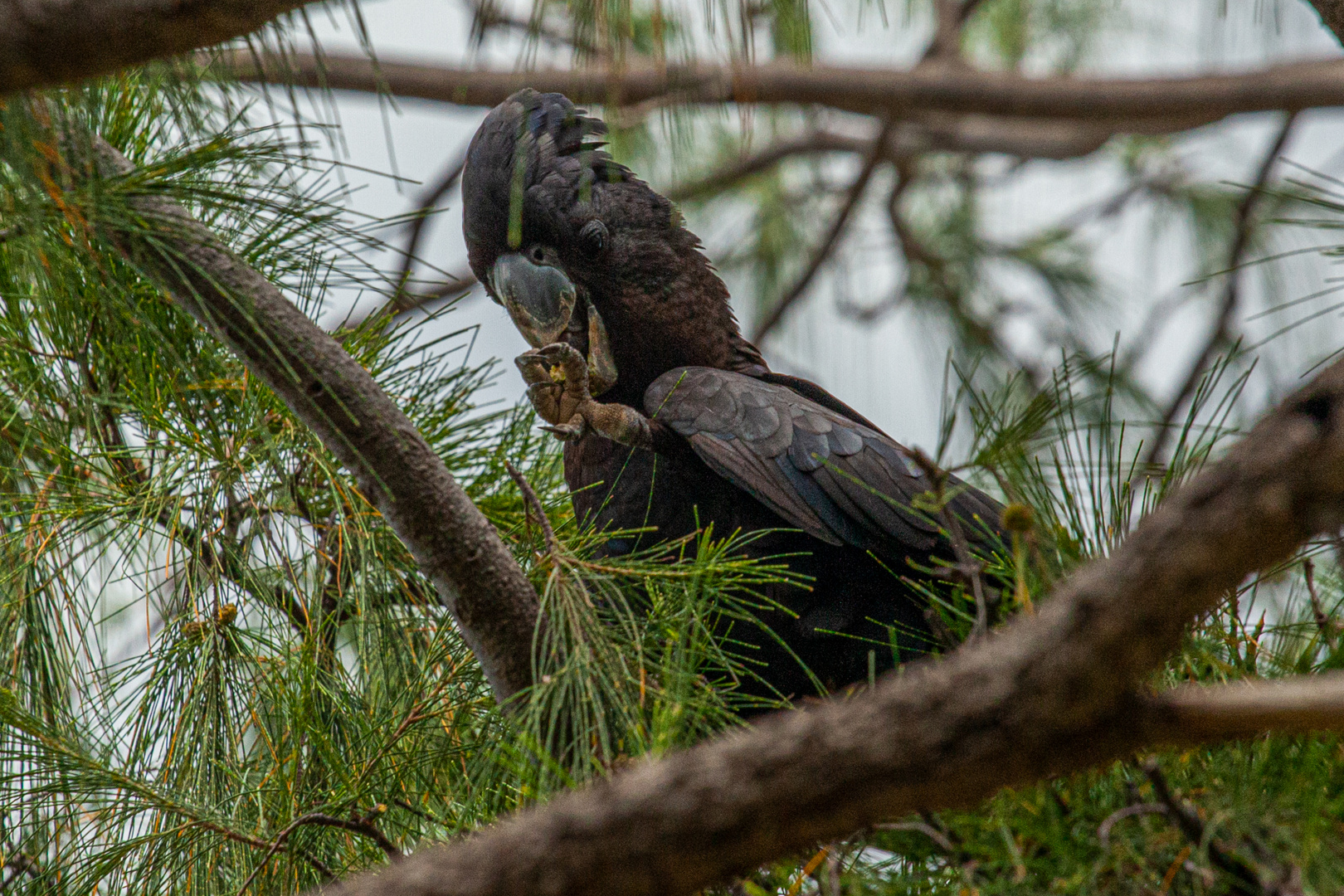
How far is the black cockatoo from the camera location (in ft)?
6.81

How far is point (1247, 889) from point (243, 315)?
1189mm

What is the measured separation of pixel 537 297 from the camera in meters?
2.43

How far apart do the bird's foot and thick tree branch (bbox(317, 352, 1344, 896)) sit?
3.88ft

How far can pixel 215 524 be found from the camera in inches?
73.6

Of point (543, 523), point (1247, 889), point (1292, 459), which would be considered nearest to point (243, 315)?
point (543, 523)

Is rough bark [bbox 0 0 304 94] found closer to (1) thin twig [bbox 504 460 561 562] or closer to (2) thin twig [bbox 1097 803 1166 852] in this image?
(1) thin twig [bbox 504 460 561 562]

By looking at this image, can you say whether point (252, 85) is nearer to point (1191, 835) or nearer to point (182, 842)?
point (182, 842)

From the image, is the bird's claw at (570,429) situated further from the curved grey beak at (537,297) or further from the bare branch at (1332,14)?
the bare branch at (1332,14)

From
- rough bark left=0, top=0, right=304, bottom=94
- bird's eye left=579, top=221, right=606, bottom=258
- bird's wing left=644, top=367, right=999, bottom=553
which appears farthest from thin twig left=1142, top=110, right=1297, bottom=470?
rough bark left=0, top=0, right=304, bottom=94

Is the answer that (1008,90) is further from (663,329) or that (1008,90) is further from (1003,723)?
(1003,723)

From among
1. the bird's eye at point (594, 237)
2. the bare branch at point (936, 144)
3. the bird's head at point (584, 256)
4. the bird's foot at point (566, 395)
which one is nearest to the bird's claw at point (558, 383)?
the bird's foot at point (566, 395)

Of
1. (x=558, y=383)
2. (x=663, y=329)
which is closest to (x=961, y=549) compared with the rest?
(x=558, y=383)

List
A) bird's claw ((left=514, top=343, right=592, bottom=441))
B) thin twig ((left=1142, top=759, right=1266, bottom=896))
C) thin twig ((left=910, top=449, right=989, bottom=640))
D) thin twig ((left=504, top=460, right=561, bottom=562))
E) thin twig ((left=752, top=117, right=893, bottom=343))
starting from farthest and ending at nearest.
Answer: thin twig ((left=752, top=117, right=893, bottom=343)) < bird's claw ((left=514, top=343, right=592, bottom=441)) < thin twig ((left=504, top=460, right=561, bottom=562)) < thin twig ((left=910, top=449, right=989, bottom=640)) < thin twig ((left=1142, top=759, right=1266, bottom=896))

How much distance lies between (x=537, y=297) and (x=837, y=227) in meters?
2.14
